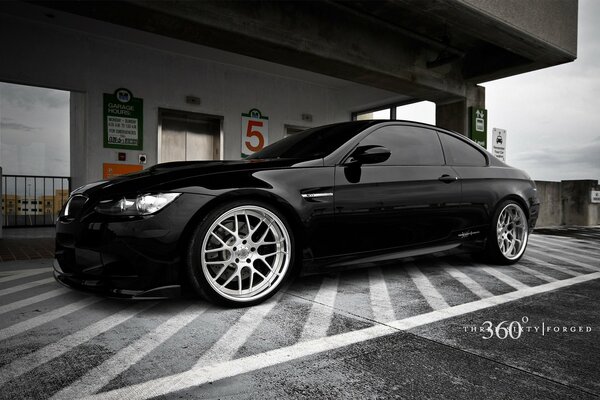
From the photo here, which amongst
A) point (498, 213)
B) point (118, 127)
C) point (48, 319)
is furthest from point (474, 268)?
point (118, 127)

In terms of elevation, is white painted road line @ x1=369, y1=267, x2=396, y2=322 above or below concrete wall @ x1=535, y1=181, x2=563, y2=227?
below

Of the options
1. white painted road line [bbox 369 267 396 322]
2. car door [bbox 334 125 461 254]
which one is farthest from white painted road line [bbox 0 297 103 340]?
white painted road line [bbox 369 267 396 322]

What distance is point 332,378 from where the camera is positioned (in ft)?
4.97

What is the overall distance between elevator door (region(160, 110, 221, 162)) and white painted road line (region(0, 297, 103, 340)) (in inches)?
229

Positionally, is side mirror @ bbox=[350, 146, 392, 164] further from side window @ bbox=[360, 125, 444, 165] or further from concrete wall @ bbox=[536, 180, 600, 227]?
concrete wall @ bbox=[536, 180, 600, 227]

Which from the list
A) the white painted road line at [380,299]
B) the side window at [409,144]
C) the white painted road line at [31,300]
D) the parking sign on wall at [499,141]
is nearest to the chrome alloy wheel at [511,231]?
the side window at [409,144]

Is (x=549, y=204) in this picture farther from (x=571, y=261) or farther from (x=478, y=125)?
(x=571, y=261)

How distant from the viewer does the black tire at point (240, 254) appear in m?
2.28

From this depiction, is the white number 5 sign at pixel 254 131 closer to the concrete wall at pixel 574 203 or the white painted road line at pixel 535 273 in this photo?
the white painted road line at pixel 535 273

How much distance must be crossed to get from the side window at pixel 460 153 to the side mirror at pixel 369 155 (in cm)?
99

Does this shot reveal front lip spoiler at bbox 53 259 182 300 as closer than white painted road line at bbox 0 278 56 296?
Yes

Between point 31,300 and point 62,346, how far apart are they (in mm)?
1030

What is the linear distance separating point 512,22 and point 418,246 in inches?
189

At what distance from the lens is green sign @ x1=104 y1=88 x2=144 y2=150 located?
7238 millimetres
